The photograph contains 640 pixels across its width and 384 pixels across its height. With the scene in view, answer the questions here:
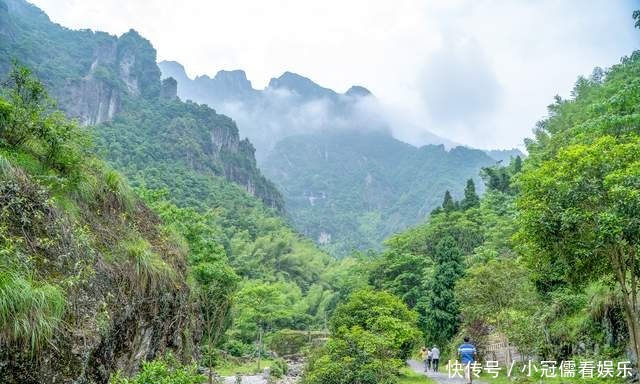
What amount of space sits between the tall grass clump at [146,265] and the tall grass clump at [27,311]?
1.77m

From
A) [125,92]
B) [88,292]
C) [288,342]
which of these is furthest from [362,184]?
[88,292]

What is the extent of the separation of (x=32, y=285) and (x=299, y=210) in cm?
14701

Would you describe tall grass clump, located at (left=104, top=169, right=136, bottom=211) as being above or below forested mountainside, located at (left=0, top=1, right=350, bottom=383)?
above

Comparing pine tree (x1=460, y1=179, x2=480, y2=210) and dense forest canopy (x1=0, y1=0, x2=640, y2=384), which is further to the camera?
pine tree (x1=460, y1=179, x2=480, y2=210)

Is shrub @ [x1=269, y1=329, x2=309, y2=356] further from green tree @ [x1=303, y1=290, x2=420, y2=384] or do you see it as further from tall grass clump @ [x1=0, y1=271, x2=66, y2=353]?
tall grass clump @ [x1=0, y1=271, x2=66, y2=353]

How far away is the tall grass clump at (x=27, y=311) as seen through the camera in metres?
3.53

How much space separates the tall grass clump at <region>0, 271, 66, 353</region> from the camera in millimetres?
3527

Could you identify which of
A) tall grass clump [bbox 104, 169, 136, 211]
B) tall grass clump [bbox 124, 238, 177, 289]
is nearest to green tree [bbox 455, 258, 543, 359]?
tall grass clump [bbox 124, 238, 177, 289]

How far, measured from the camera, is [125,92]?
298ft

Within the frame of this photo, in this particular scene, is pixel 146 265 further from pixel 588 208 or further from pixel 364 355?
pixel 364 355

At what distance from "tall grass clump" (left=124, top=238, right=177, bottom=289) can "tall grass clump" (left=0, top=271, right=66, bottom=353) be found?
1774mm

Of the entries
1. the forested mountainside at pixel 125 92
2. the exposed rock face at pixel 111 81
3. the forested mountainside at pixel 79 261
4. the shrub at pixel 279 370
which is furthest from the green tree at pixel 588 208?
the exposed rock face at pixel 111 81

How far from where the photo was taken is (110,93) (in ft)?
280

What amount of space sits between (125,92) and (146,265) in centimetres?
9441
